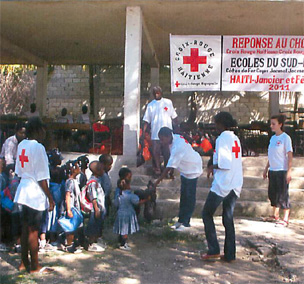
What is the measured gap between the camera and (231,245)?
14.6 ft

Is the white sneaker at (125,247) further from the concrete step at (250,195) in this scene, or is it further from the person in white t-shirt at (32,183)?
the concrete step at (250,195)

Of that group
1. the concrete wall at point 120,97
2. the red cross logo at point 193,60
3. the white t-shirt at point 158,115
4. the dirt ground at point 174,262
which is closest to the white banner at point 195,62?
the red cross logo at point 193,60

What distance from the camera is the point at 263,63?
26.9ft

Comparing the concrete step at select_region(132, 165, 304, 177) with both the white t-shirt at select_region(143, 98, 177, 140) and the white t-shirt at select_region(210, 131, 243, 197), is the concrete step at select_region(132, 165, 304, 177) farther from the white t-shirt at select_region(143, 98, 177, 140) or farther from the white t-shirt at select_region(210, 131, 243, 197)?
the white t-shirt at select_region(210, 131, 243, 197)

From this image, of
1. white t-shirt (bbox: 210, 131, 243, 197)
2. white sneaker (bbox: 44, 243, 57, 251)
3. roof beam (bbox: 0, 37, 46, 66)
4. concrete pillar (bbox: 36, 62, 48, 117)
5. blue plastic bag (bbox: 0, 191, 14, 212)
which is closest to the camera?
white t-shirt (bbox: 210, 131, 243, 197)

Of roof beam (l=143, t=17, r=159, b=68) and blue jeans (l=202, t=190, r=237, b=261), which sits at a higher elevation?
roof beam (l=143, t=17, r=159, b=68)

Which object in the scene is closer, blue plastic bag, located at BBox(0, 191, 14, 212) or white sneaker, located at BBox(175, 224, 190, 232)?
blue plastic bag, located at BBox(0, 191, 14, 212)

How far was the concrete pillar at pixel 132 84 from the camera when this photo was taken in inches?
295

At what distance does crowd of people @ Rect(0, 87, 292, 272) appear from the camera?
161 inches

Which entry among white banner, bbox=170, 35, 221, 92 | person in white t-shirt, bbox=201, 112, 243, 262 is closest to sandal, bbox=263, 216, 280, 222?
person in white t-shirt, bbox=201, 112, 243, 262

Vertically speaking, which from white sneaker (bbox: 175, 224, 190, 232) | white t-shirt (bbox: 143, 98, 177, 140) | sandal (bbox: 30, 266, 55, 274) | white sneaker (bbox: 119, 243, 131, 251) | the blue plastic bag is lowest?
sandal (bbox: 30, 266, 55, 274)

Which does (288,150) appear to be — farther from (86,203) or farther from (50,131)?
(50,131)

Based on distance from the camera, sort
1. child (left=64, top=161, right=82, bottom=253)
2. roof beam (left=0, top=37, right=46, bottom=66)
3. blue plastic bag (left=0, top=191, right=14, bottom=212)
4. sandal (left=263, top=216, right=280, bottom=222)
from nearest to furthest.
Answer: child (left=64, top=161, right=82, bottom=253), blue plastic bag (left=0, top=191, right=14, bottom=212), sandal (left=263, top=216, right=280, bottom=222), roof beam (left=0, top=37, right=46, bottom=66)

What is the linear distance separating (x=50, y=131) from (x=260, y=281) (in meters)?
7.55
